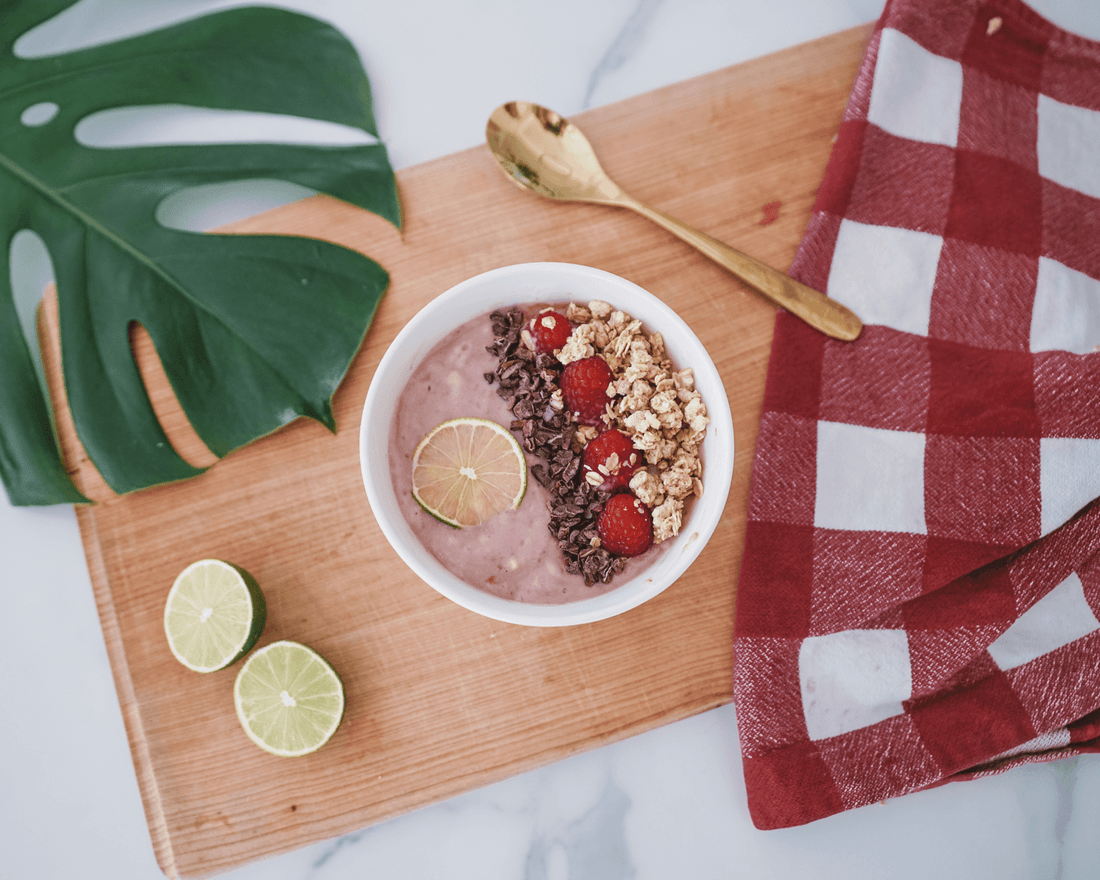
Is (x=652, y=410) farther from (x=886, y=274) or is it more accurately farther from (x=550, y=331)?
(x=886, y=274)

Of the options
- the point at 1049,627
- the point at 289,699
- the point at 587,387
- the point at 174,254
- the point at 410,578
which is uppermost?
the point at 587,387

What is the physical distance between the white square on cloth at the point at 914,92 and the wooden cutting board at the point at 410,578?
15 centimetres

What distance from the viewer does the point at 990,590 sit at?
41.7 inches

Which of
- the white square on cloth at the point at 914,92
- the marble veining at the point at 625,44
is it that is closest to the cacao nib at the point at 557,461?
the marble veining at the point at 625,44

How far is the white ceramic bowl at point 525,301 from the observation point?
0.88 meters

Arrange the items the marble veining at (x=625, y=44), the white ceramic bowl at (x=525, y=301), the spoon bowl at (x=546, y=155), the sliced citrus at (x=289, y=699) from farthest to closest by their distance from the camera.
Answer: the marble veining at (x=625, y=44), the spoon bowl at (x=546, y=155), the sliced citrus at (x=289, y=699), the white ceramic bowl at (x=525, y=301)

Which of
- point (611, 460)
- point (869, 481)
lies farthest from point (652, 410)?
point (869, 481)

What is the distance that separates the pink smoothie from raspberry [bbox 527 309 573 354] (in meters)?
0.08

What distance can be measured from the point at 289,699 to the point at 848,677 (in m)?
0.80

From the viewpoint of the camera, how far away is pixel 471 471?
94 centimetres

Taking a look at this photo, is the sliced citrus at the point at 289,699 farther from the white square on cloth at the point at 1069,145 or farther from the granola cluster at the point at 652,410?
the white square on cloth at the point at 1069,145

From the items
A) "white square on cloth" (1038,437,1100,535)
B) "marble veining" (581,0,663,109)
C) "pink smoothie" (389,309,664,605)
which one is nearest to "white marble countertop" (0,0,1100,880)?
"marble veining" (581,0,663,109)

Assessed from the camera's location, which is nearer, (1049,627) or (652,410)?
(652,410)

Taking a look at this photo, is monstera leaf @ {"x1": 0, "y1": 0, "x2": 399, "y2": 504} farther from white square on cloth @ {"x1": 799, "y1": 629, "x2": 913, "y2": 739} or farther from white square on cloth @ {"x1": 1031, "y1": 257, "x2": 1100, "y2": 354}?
white square on cloth @ {"x1": 1031, "y1": 257, "x2": 1100, "y2": 354}
